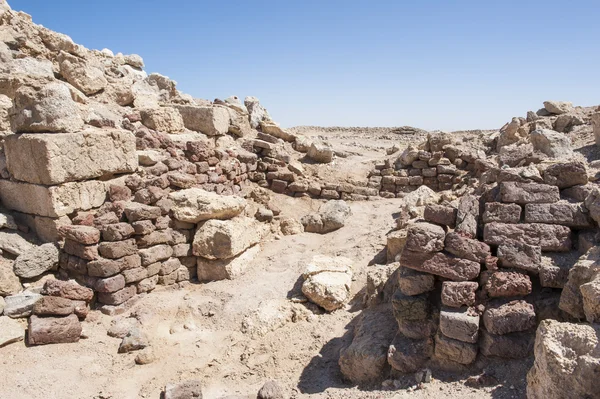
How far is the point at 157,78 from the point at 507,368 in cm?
1045

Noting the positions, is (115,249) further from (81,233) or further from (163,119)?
(163,119)

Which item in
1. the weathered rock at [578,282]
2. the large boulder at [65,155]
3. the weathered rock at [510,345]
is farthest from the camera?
the large boulder at [65,155]

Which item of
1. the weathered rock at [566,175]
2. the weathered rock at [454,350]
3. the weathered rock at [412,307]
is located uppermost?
the weathered rock at [566,175]

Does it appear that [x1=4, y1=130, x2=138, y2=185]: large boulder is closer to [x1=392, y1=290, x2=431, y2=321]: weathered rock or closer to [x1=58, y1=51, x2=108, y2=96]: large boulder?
[x1=58, y1=51, x2=108, y2=96]: large boulder

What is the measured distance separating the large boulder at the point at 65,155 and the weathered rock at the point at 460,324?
189 inches

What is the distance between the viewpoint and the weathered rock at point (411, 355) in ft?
11.5

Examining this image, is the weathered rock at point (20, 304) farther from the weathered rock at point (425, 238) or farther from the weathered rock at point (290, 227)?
the weathered rock at point (425, 238)

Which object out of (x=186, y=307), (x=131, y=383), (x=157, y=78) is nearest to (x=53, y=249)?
(x=186, y=307)

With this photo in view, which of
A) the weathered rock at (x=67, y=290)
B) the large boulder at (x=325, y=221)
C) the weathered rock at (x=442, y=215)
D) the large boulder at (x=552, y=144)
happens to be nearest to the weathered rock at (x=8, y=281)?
the weathered rock at (x=67, y=290)

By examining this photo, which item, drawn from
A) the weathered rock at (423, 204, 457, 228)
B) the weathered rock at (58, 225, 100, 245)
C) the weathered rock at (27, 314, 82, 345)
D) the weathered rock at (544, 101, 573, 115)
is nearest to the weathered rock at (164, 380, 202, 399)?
the weathered rock at (27, 314, 82, 345)

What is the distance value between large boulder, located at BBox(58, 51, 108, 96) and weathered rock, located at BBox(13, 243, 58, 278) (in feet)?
13.5

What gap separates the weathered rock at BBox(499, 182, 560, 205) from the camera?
11.8ft

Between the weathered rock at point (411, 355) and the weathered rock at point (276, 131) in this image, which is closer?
the weathered rock at point (411, 355)

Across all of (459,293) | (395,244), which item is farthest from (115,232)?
(459,293)
